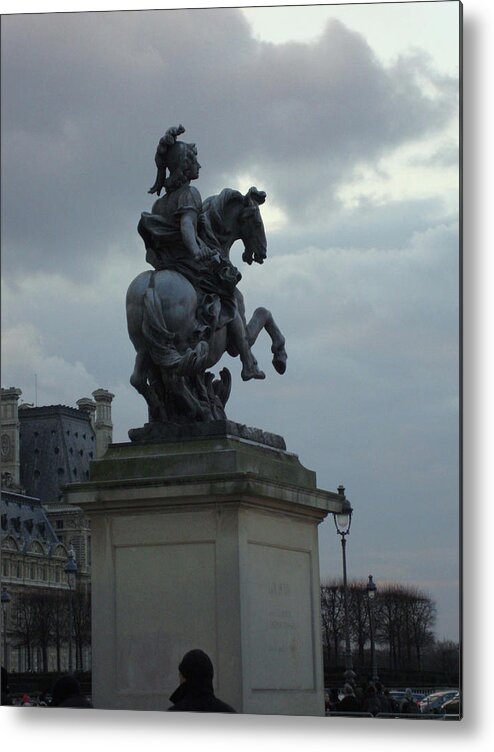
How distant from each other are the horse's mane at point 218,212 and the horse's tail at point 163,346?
808 millimetres

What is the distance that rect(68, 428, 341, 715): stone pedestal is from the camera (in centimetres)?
1123

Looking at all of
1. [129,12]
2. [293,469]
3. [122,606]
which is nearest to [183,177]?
[129,12]

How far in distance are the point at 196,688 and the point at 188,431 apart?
1.83 meters

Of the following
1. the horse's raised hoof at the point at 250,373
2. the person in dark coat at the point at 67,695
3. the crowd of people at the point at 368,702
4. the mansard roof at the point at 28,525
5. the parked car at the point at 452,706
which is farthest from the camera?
the mansard roof at the point at 28,525

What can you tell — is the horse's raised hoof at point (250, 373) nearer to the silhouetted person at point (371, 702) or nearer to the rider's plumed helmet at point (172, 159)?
the rider's plumed helmet at point (172, 159)

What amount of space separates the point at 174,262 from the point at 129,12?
1.99 metres

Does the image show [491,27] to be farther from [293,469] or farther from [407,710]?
[407,710]

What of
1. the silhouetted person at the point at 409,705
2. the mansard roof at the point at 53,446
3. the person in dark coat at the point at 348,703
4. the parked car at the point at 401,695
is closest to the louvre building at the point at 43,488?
the mansard roof at the point at 53,446

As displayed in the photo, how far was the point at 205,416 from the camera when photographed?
11.6 metres

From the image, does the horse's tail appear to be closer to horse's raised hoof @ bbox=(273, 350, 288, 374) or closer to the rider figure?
the rider figure

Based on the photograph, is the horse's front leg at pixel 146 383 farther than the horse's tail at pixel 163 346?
Yes

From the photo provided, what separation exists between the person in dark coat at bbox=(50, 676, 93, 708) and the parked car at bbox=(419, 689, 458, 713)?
7.48 ft

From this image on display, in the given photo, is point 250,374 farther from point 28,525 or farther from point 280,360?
point 28,525

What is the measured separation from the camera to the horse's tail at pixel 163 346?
1157 cm
